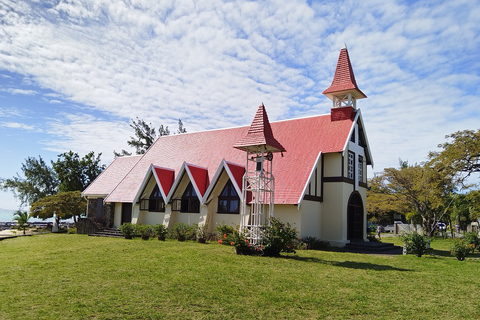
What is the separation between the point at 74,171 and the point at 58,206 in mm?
11929

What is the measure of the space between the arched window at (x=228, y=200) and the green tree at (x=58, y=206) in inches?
558

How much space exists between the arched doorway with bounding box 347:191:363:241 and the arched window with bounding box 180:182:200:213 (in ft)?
31.0

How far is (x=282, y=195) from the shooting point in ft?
69.2

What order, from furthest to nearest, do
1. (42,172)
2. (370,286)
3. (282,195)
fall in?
(42,172) < (282,195) < (370,286)

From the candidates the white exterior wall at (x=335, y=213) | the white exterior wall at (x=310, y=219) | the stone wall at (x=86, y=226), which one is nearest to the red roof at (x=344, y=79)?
the white exterior wall at (x=335, y=213)

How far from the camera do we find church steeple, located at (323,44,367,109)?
24.7m

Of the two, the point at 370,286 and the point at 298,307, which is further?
the point at 370,286

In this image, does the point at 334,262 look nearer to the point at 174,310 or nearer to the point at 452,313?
the point at 452,313

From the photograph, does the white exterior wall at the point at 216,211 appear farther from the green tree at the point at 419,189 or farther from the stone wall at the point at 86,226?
the green tree at the point at 419,189

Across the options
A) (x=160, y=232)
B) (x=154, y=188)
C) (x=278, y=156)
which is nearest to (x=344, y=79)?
(x=278, y=156)

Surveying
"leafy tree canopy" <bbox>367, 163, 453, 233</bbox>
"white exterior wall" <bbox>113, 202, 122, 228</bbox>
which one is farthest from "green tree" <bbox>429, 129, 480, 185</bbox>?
"white exterior wall" <bbox>113, 202, 122, 228</bbox>

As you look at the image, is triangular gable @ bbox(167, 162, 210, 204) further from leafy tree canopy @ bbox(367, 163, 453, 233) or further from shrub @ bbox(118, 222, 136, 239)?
leafy tree canopy @ bbox(367, 163, 453, 233)

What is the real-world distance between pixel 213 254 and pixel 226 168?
7.35m

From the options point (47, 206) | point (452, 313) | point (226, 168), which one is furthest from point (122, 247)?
point (47, 206)
